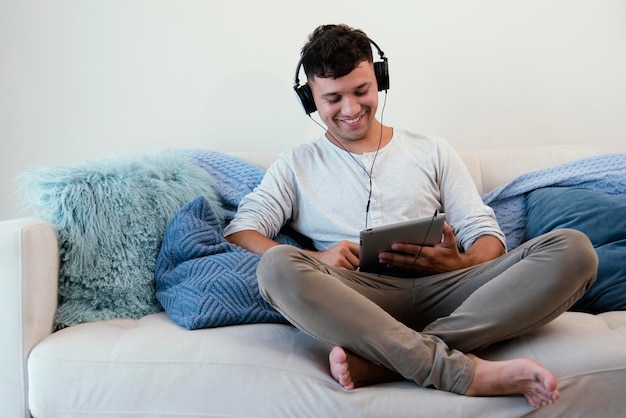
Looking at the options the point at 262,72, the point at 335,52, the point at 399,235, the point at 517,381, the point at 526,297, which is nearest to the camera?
the point at 517,381

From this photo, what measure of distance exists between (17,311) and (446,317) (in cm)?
82

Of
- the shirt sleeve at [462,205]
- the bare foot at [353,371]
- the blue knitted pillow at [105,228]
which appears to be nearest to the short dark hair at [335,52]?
the shirt sleeve at [462,205]

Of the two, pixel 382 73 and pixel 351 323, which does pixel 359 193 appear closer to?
pixel 382 73

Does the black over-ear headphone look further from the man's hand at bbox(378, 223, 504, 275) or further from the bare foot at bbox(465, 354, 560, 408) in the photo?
the bare foot at bbox(465, 354, 560, 408)

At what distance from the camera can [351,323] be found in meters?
1.18

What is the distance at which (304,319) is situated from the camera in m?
1.22

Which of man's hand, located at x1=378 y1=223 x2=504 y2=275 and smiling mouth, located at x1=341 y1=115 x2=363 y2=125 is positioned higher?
smiling mouth, located at x1=341 y1=115 x2=363 y2=125

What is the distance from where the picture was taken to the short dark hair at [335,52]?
64.6 inches

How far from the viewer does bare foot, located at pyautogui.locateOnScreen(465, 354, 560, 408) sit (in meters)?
1.08

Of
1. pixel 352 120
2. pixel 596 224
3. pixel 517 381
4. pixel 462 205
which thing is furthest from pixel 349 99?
pixel 517 381

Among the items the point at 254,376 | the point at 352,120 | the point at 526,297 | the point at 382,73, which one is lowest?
the point at 254,376

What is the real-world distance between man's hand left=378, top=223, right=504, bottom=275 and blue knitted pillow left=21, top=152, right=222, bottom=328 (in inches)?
21.6

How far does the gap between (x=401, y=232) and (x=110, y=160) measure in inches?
29.2

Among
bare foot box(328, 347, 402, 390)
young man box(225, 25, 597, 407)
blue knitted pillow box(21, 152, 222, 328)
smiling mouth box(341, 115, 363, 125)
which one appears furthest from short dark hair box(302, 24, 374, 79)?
bare foot box(328, 347, 402, 390)
